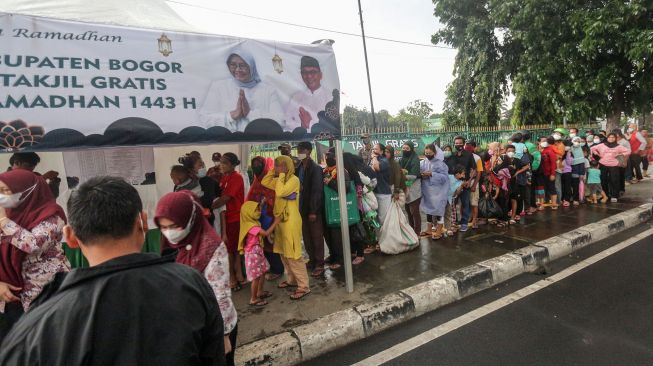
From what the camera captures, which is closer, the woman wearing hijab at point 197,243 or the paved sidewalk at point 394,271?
the woman wearing hijab at point 197,243

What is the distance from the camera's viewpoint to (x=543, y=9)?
11680 mm

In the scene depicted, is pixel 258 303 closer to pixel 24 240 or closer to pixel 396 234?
pixel 24 240

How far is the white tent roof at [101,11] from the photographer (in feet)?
8.21

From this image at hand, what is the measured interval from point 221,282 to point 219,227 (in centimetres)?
207

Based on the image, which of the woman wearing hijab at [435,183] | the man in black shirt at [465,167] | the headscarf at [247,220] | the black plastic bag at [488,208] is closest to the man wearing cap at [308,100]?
the headscarf at [247,220]

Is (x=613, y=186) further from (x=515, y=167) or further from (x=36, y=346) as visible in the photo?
(x=36, y=346)

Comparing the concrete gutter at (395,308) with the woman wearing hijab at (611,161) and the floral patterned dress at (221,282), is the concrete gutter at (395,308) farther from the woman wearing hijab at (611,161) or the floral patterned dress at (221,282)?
the woman wearing hijab at (611,161)

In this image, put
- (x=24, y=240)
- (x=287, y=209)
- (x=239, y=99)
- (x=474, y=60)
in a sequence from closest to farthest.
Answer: (x=24, y=240)
(x=239, y=99)
(x=287, y=209)
(x=474, y=60)

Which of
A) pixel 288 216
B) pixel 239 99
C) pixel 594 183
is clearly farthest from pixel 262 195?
pixel 594 183

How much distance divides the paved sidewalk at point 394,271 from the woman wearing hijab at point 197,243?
978mm

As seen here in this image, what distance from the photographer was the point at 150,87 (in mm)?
2631

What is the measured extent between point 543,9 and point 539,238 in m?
10.1

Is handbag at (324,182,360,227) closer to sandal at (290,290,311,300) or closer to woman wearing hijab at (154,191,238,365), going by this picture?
sandal at (290,290,311,300)

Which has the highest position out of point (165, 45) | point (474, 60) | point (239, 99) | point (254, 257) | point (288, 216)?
point (474, 60)
